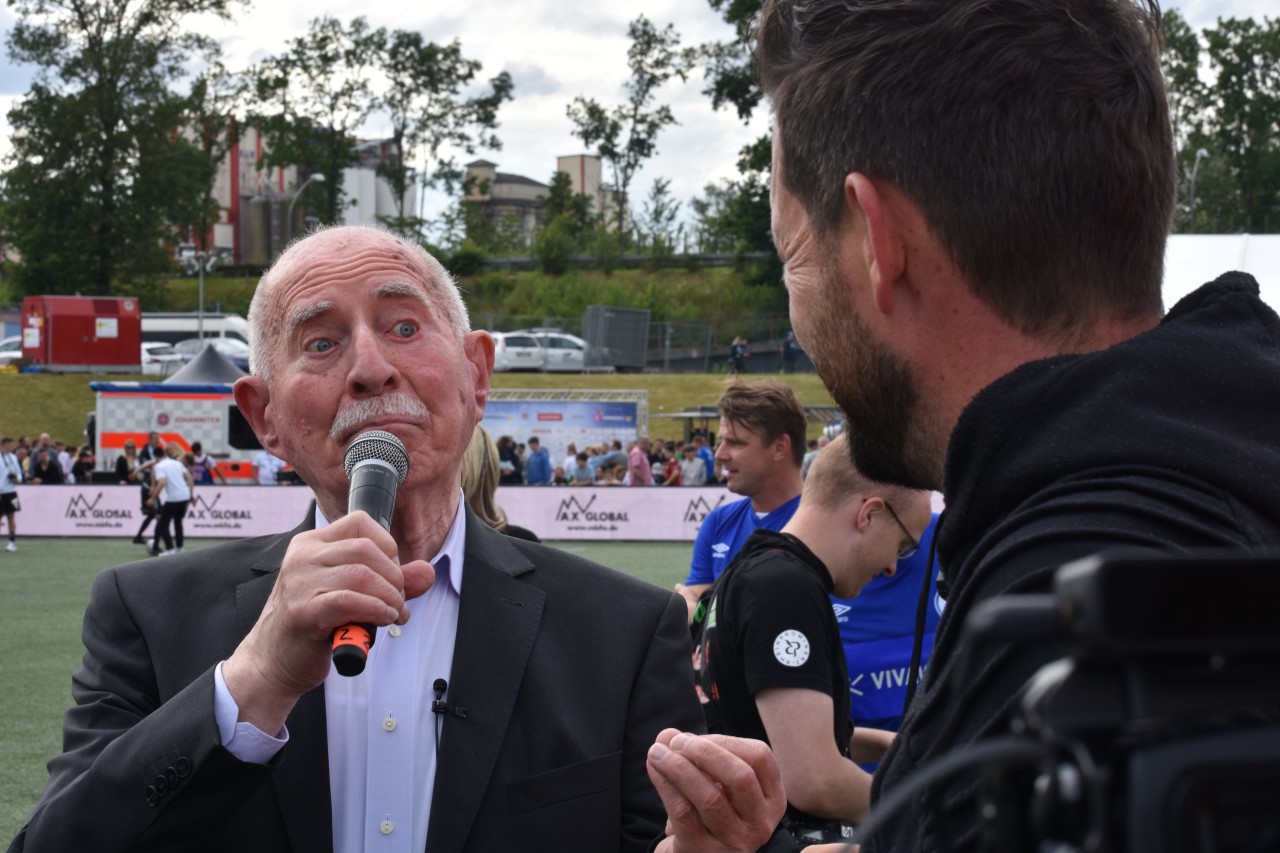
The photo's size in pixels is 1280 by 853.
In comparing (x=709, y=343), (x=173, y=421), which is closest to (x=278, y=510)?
(x=173, y=421)

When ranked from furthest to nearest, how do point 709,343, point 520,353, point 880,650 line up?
point 709,343 → point 520,353 → point 880,650

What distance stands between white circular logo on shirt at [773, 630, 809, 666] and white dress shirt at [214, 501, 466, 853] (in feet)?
4.78

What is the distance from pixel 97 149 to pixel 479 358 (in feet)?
194

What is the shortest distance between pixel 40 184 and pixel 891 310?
61.0 meters

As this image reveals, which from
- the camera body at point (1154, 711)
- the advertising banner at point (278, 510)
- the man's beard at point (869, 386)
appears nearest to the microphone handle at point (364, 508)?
the man's beard at point (869, 386)

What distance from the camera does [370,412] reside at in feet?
8.87

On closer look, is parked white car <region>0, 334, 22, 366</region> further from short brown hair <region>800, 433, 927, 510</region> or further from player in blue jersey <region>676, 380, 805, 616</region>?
short brown hair <region>800, 433, 927, 510</region>

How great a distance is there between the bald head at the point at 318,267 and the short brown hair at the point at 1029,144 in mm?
1498

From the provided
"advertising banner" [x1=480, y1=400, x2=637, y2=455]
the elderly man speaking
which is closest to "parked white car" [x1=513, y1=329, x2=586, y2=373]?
"advertising banner" [x1=480, y1=400, x2=637, y2=455]

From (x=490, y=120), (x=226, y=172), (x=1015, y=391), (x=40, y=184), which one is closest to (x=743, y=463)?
(x=1015, y=391)

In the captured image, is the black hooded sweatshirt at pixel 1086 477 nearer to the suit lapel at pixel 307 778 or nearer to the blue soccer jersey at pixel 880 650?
the suit lapel at pixel 307 778

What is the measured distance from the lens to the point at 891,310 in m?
1.63

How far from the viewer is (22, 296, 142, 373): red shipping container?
1838 inches

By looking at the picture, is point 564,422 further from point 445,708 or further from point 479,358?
point 445,708
